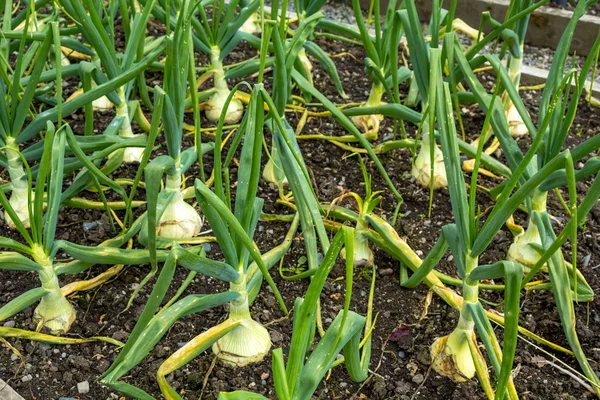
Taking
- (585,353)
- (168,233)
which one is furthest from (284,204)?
(585,353)

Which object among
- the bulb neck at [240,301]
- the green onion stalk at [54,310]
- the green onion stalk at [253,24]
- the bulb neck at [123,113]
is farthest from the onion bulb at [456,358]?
the green onion stalk at [253,24]

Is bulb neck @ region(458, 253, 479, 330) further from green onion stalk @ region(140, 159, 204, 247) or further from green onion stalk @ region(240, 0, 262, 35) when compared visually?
green onion stalk @ region(240, 0, 262, 35)

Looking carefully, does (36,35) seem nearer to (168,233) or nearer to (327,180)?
(168,233)

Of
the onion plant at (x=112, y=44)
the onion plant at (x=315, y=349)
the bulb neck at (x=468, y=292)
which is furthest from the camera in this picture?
the onion plant at (x=112, y=44)

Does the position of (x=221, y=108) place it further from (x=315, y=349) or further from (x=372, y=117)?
(x=315, y=349)

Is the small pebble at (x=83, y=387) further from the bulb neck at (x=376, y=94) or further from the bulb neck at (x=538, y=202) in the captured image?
the bulb neck at (x=376, y=94)

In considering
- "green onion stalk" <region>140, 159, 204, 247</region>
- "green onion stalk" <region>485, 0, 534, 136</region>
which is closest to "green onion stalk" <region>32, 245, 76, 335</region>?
"green onion stalk" <region>140, 159, 204, 247</region>
